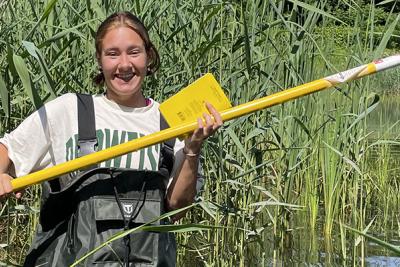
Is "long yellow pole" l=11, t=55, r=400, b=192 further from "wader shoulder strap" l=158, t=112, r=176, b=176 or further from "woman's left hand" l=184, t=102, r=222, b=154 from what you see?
"wader shoulder strap" l=158, t=112, r=176, b=176

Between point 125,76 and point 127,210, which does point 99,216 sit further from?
point 125,76

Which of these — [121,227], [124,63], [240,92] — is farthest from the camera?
[240,92]

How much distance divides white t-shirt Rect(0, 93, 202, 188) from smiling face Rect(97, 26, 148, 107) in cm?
3

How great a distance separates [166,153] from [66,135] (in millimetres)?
267

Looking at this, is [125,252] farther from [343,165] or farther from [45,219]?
[343,165]

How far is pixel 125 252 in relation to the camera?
179 centimetres

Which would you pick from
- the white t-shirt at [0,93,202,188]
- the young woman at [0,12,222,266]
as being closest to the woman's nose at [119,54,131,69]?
the young woman at [0,12,222,266]

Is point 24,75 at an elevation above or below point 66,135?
above

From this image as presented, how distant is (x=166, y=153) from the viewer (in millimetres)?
1968

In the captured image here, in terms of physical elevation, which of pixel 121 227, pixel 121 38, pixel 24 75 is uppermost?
pixel 121 38

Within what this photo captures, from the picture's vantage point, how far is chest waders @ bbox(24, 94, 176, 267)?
5.88 feet

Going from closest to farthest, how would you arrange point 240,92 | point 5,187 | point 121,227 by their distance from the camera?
point 5,187 < point 121,227 < point 240,92

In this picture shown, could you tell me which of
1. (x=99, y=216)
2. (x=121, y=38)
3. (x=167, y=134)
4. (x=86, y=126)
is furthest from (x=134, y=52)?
(x=99, y=216)

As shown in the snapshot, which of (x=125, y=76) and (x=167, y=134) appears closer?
(x=167, y=134)
